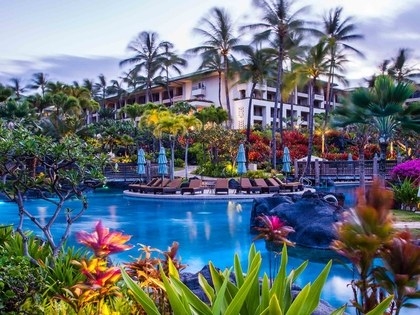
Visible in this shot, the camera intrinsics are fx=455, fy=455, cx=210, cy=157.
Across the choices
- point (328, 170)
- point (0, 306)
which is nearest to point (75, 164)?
point (0, 306)

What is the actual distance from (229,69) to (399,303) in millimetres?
36870

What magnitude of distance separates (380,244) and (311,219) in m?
9.45

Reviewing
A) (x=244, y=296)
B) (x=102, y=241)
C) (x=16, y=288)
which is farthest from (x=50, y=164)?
(x=244, y=296)

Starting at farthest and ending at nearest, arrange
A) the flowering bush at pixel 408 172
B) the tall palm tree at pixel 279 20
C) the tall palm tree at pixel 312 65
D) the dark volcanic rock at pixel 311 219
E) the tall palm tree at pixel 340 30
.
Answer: the tall palm tree at pixel 340 30, the tall palm tree at pixel 279 20, the tall palm tree at pixel 312 65, the flowering bush at pixel 408 172, the dark volcanic rock at pixel 311 219

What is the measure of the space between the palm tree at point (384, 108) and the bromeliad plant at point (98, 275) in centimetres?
1165

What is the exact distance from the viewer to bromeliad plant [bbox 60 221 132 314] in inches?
116

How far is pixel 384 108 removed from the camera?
1391cm

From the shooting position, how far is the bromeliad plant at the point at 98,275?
294 cm

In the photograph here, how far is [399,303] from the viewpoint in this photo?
94.5 inches

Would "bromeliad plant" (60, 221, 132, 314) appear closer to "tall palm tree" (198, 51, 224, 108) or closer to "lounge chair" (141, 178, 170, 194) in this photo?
"lounge chair" (141, 178, 170, 194)

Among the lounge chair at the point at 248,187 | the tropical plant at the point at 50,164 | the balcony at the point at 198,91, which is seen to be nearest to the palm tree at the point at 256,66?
the lounge chair at the point at 248,187

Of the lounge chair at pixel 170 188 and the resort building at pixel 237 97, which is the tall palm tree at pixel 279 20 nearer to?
the lounge chair at pixel 170 188

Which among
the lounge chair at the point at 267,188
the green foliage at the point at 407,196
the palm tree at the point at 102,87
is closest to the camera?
the green foliage at the point at 407,196

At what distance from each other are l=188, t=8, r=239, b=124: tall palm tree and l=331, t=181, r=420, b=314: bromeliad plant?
36.7 metres
